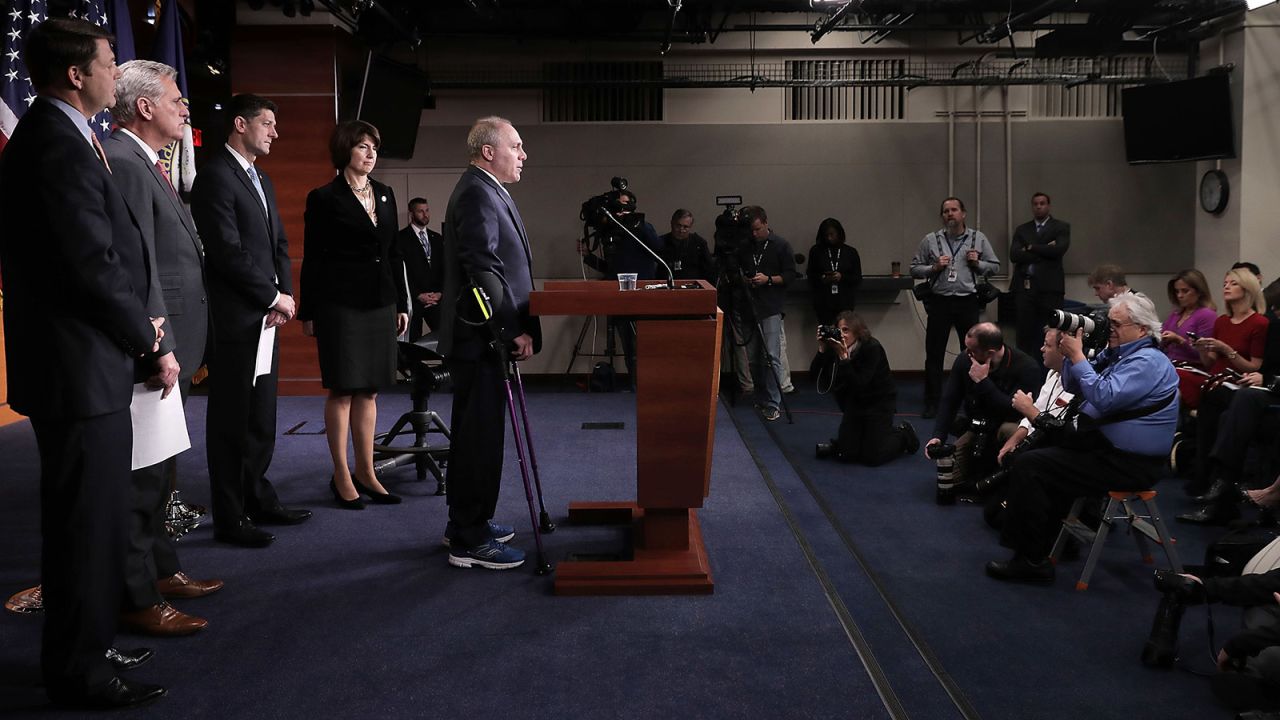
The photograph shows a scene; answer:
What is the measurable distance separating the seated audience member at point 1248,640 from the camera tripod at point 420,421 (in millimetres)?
3021

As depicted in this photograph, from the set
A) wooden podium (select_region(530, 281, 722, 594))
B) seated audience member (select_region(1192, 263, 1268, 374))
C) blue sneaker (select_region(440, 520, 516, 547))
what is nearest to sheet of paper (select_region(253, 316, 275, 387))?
blue sneaker (select_region(440, 520, 516, 547))

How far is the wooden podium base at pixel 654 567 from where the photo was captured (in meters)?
3.20

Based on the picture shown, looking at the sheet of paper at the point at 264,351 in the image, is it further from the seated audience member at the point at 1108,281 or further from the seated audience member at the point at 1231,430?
the seated audience member at the point at 1108,281

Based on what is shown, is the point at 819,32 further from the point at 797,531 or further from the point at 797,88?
the point at 797,531

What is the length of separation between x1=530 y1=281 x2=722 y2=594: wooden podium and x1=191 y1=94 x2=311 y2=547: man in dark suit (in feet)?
3.84

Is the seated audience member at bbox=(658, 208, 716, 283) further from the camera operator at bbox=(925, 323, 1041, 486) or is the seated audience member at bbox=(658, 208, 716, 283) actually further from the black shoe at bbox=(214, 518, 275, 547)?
the black shoe at bbox=(214, 518, 275, 547)

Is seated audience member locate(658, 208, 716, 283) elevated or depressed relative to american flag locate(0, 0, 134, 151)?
depressed

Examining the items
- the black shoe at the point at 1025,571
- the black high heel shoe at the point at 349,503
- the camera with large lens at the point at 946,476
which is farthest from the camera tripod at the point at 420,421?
the black shoe at the point at 1025,571

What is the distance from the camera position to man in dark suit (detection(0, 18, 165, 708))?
7.20ft

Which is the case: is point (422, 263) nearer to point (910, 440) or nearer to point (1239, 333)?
point (910, 440)

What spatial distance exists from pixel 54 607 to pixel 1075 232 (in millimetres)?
8500

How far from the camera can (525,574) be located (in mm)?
3398

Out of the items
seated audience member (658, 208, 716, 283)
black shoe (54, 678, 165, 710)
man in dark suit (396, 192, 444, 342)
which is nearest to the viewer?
black shoe (54, 678, 165, 710)

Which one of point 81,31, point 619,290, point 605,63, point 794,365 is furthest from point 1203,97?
point 81,31
